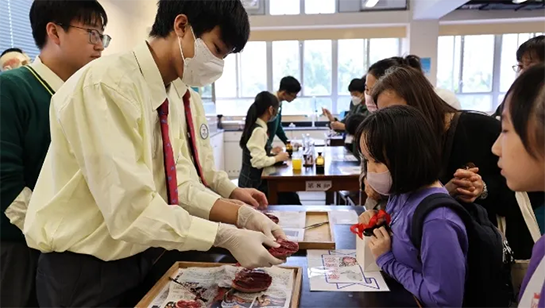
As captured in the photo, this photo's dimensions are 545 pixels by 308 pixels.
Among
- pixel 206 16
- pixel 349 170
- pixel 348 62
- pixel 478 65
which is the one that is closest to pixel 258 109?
pixel 349 170

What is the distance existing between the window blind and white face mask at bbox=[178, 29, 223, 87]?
1.92m

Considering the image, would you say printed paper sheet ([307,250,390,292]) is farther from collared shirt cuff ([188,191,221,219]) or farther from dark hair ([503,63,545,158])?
dark hair ([503,63,545,158])

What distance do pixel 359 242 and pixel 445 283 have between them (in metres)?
0.26

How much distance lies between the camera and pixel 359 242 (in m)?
1.16

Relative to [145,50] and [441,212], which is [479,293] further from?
[145,50]

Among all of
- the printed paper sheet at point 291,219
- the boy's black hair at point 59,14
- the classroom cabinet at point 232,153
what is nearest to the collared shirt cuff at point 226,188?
the printed paper sheet at point 291,219

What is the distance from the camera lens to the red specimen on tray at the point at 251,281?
3.21 ft

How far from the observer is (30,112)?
122 centimetres

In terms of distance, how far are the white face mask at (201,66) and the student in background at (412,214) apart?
1.59 ft

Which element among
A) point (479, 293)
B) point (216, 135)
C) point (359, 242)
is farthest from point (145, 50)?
point (216, 135)

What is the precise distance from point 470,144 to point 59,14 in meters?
1.55

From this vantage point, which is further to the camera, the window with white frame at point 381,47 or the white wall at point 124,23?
the window with white frame at point 381,47

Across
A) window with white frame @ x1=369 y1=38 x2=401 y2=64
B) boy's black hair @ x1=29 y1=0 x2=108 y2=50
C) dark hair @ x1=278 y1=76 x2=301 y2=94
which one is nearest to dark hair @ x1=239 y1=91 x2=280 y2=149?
dark hair @ x1=278 y1=76 x2=301 y2=94

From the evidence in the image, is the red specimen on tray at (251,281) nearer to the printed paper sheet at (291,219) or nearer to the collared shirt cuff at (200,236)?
the collared shirt cuff at (200,236)
